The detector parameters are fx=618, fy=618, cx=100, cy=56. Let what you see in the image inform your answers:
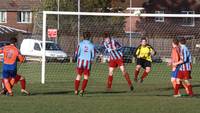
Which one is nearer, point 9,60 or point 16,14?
point 9,60

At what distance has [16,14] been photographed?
74188 millimetres

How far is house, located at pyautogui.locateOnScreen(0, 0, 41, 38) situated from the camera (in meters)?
73.6

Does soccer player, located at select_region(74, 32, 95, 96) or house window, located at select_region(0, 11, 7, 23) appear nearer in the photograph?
soccer player, located at select_region(74, 32, 95, 96)

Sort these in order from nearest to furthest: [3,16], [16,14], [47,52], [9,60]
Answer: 1. [9,60]
2. [47,52]
3. [16,14]
4. [3,16]

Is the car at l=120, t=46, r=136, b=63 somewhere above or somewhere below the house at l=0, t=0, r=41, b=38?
below

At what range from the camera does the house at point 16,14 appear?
73625 millimetres

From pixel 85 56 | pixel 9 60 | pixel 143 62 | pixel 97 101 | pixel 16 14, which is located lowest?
pixel 97 101

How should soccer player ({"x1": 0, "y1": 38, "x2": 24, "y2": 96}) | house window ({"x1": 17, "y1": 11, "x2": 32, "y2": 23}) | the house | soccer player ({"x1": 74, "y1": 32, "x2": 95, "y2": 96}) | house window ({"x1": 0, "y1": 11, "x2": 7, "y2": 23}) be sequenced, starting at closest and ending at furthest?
soccer player ({"x1": 0, "y1": 38, "x2": 24, "y2": 96}) < soccer player ({"x1": 74, "y1": 32, "x2": 95, "y2": 96}) < the house < house window ({"x1": 0, "y1": 11, "x2": 7, "y2": 23}) < house window ({"x1": 17, "y1": 11, "x2": 32, "y2": 23})

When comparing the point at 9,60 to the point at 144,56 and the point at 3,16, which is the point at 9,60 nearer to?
the point at 144,56

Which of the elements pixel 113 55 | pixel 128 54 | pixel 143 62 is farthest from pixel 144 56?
pixel 128 54

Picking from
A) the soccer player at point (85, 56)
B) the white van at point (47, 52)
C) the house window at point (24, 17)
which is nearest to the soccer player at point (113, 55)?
the soccer player at point (85, 56)

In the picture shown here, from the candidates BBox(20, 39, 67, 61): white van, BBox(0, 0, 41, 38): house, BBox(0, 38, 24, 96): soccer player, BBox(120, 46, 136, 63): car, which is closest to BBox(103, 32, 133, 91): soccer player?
BBox(0, 38, 24, 96): soccer player

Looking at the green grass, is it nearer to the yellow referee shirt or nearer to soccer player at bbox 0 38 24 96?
soccer player at bbox 0 38 24 96

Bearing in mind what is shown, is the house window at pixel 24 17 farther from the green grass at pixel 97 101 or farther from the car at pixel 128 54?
the green grass at pixel 97 101
